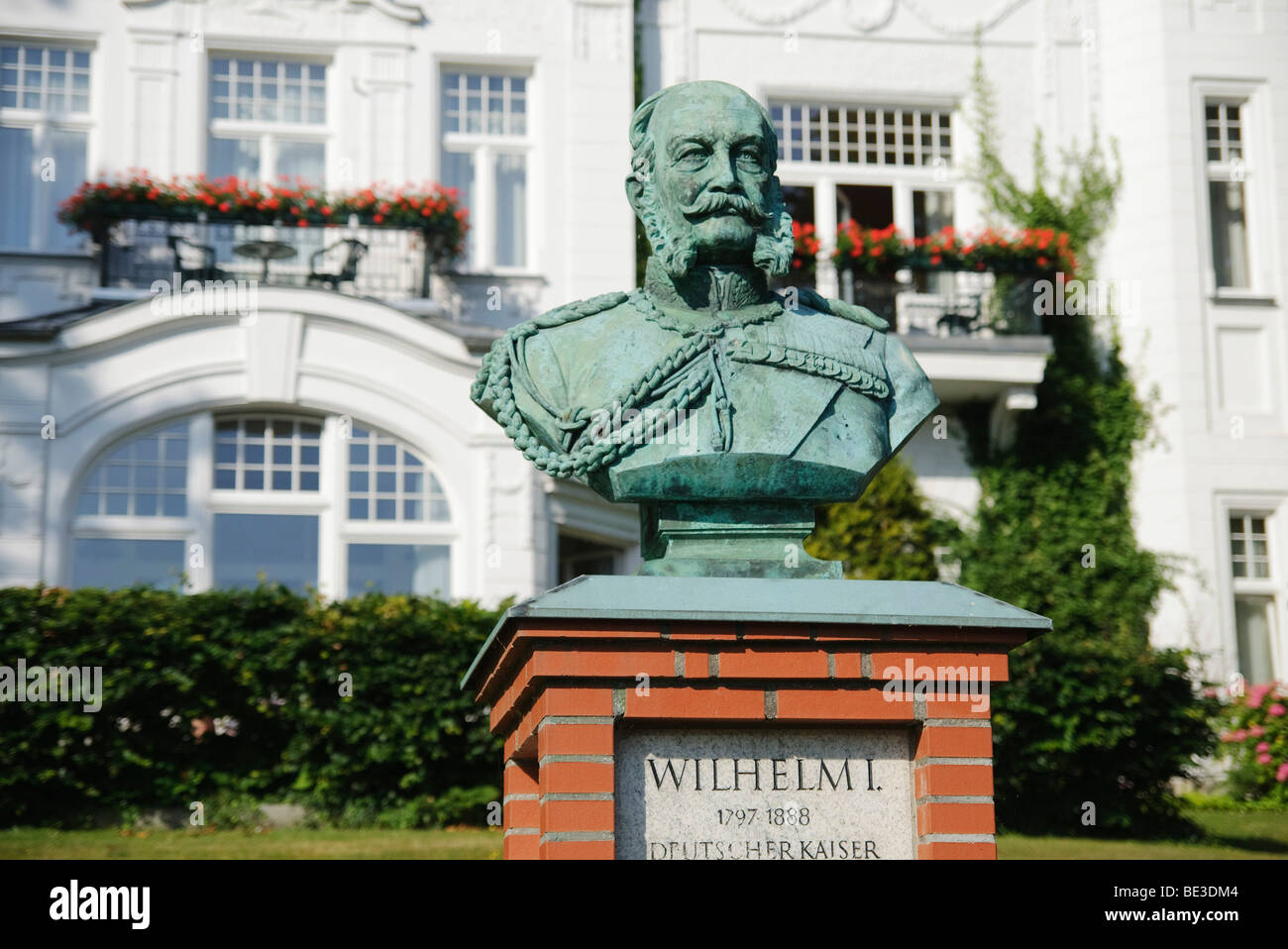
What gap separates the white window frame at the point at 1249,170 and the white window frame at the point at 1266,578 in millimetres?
1942

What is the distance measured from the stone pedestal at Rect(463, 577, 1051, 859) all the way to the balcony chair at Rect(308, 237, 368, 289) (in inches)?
430

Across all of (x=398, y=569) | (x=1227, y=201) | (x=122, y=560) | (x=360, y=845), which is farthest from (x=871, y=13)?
(x=360, y=845)

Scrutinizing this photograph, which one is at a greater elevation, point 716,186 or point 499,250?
point 499,250

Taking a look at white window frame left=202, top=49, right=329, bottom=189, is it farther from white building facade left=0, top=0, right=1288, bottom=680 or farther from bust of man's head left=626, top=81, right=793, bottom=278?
bust of man's head left=626, top=81, right=793, bottom=278

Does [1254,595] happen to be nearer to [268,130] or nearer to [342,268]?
[342,268]

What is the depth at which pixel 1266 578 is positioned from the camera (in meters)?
16.4

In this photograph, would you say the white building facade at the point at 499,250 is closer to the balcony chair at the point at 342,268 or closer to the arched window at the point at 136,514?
the arched window at the point at 136,514

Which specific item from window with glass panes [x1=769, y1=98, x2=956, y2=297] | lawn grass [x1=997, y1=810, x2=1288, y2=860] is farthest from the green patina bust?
window with glass panes [x1=769, y1=98, x2=956, y2=297]

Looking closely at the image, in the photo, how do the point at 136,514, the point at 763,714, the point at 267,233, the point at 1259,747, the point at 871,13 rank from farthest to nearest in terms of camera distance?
the point at 871,13 < the point at 267,233 < the point at 136,514 < the point at 1259,747 < the point at 763,714

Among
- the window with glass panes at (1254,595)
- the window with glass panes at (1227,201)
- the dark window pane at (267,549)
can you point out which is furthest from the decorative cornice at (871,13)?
the dark window pane at (267,549)

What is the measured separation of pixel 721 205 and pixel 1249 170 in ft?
43.4

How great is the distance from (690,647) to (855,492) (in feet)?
2.94

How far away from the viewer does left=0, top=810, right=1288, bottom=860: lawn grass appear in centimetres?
924

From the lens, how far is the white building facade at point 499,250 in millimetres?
14203
